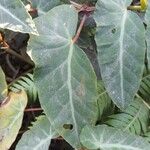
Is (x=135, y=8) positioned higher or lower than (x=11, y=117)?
higher

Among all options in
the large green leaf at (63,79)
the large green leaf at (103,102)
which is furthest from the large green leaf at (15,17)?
the large green leaf at (103,102)

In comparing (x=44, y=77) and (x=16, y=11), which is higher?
(x=16, y=11)

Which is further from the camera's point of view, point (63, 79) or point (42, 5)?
point (42, 5)

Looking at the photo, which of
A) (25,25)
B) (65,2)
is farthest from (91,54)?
(25,25)

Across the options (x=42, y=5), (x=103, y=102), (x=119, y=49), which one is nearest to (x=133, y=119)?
(x=103, y=102)

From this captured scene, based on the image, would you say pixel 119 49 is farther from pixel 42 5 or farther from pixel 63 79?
pixel 42 5

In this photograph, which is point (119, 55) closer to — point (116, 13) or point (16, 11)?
point (116, 13)
